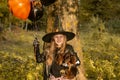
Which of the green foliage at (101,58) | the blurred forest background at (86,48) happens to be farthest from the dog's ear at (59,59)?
the green foliage at (101,58)

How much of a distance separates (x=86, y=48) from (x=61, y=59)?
891 cm

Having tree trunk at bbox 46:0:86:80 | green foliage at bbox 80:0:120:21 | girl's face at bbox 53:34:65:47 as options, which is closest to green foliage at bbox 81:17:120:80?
tree trunk at bbox 46:0:86:80

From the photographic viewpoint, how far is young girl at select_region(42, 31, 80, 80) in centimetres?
605

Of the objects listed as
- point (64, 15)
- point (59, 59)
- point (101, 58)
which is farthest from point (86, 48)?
point (59, 59)

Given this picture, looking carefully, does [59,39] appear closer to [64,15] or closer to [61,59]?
[61,59]

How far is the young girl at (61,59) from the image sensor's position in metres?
6.05

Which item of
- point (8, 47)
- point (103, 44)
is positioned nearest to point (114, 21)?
point (103, 44)

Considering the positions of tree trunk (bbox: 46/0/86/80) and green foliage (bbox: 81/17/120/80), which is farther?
green foliage (bbox: 81/17/120/80)

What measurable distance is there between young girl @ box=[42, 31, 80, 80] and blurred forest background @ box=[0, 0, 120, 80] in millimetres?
1466

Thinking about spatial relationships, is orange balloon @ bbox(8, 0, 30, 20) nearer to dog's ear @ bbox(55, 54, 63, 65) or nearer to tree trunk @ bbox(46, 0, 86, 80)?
dog's ear @ bbox(55, 54, 63, 65)

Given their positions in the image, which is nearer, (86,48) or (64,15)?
(64,15)

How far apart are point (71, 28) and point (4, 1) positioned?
689 cm

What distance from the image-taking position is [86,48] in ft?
49.0

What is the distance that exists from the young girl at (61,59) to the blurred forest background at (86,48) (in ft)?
4.81
